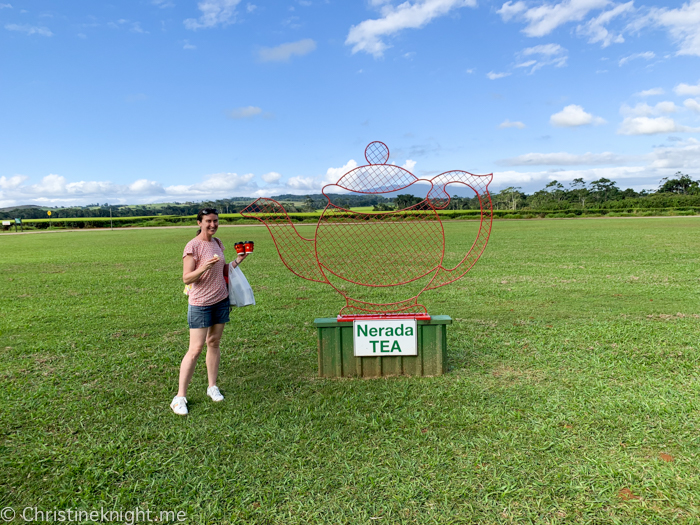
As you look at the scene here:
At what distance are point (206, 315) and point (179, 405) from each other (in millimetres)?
770

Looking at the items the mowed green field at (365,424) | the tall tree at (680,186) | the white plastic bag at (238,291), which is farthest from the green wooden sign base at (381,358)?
the tall tree at (680,186)

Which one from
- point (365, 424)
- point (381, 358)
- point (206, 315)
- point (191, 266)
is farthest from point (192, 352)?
point (381, 358)

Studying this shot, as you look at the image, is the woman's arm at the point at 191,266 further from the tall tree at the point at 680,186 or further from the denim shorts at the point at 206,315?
the tall tree at the point at 680,186

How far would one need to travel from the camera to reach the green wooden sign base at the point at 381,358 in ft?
13.8

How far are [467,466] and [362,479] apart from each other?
2.19 ft

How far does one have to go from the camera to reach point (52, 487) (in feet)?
8.93

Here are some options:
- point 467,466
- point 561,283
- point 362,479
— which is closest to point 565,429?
point 467,466

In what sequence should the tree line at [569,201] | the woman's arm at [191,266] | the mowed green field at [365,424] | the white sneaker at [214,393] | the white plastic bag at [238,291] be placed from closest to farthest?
the mowed green field at [365,424] < the woman's arm at [191,266] < the white plastic bag at [238,291] < the white sneaker at [214,393] < the tree line at [569,201]

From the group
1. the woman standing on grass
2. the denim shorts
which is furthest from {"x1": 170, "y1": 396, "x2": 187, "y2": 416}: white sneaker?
the denim shorts

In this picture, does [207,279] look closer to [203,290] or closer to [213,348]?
[203,290]

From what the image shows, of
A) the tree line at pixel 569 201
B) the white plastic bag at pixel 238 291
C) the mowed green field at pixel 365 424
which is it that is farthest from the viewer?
the tree line at pixel 569 201

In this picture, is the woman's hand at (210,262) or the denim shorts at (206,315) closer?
the woman's hand at (210,262)

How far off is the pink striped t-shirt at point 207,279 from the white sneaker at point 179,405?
808mm

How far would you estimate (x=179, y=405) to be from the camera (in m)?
3.60
